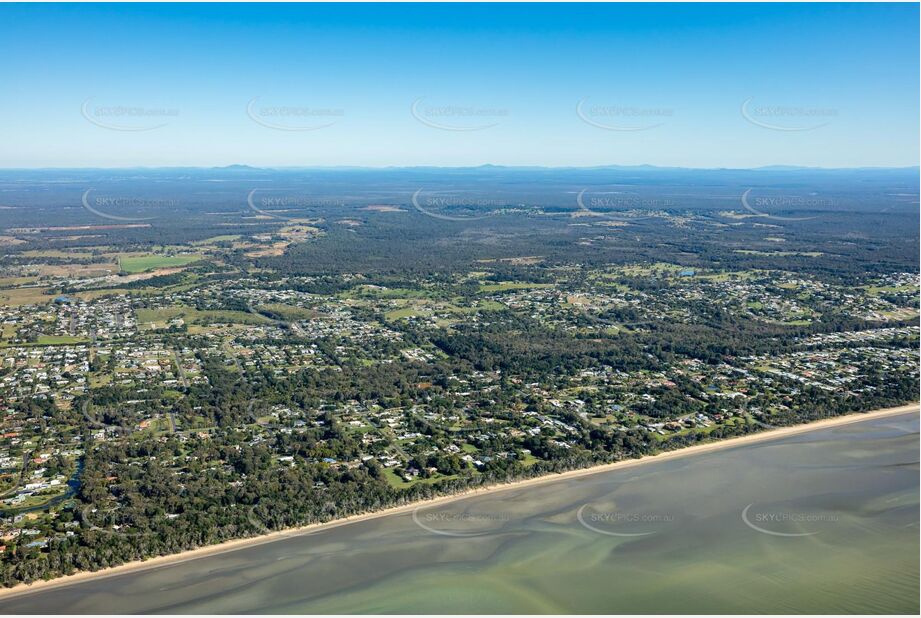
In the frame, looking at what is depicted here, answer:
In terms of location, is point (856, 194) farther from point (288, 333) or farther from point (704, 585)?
point (704, 585)

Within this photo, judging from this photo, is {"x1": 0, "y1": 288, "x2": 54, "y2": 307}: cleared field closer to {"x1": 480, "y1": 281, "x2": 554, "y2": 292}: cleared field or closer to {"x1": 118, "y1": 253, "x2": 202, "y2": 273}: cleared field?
{"x1": 118, "y1": 253, "x2": 202, "y2": 273}: cleared field
